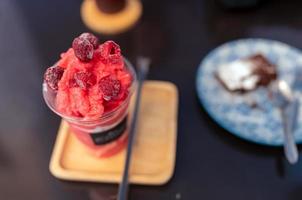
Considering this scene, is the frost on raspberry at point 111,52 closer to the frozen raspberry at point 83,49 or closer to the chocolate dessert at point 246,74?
the frozen raspberry at point 83,49

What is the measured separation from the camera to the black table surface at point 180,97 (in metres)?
0.71

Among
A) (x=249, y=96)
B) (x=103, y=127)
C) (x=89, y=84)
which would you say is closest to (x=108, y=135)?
(x=103, y=127)

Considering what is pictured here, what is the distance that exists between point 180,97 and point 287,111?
225 millimetres

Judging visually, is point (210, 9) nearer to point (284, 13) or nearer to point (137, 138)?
point (284, 13)

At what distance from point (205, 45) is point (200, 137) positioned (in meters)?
0.28

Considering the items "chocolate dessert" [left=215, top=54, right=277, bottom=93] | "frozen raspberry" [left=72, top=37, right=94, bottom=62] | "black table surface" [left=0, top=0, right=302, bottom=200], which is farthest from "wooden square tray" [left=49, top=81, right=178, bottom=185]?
"frozen raspberry" [left=72, top=37, right=94, bottom=62]

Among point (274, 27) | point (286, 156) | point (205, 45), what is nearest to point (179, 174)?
point (286, 156)

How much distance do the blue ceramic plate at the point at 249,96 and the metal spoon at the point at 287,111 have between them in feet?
0.05

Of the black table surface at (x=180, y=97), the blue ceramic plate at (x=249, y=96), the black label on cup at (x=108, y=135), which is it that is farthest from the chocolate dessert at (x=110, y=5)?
the black label on cup at (x=108, y=135)

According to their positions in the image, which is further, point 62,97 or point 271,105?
point 271,105

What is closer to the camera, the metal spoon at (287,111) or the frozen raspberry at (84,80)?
the frozen raspberry at (84,80)

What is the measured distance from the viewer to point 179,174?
727 mm

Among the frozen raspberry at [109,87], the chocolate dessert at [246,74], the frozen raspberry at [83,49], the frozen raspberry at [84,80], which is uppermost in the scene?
the frozen raspberry at [83,49]

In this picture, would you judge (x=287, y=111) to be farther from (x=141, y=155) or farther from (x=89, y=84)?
(x=89, y=84)
